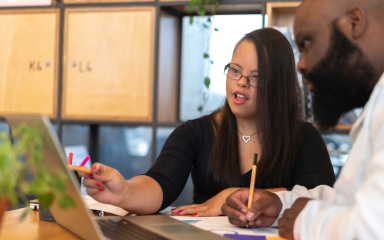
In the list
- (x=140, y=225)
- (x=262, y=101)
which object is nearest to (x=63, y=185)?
(x=140, y=225)

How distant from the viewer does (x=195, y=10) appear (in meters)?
2.49

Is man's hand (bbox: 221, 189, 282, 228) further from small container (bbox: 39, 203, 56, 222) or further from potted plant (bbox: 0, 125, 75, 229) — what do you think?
potted plant (bbox: 0, 125, 75, 229)

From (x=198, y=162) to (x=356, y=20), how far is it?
2.88ft

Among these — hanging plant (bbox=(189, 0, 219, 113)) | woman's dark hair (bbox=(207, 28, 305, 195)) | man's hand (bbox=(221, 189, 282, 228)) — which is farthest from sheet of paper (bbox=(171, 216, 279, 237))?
hanging plant (bbox=(189, 0, 219, 113))

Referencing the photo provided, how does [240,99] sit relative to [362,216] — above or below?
above

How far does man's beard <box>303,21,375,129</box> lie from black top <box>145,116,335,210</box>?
19.9 inches

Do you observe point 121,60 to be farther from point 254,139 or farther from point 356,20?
point 356,20

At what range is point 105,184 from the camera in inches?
37.3

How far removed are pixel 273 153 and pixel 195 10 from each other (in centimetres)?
137

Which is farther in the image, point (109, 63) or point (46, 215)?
point (109, 63)

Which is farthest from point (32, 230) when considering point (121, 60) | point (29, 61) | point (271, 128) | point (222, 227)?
point (29, 61)

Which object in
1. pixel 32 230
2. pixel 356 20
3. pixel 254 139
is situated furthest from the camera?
pixel 254 139

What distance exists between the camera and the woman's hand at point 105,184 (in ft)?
2.88

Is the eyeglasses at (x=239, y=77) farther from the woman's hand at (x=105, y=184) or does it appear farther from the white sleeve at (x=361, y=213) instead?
the white sleeve at (x=361, y=213)
